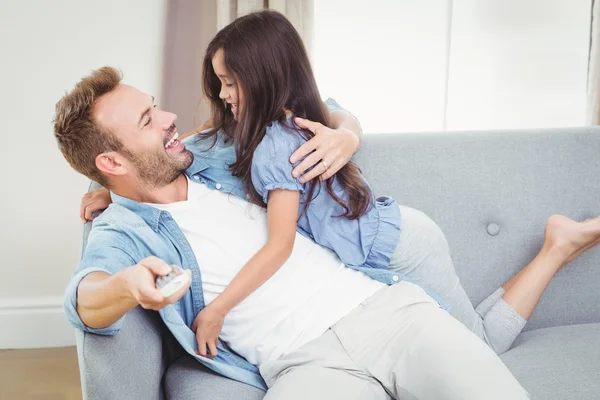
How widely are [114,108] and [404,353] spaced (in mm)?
838

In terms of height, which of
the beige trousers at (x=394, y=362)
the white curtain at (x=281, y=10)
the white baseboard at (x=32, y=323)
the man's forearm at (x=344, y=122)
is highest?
the white curtain at (x=281, y=10)

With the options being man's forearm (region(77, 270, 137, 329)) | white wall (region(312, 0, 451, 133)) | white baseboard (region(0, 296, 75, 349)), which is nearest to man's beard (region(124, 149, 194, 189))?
man's forearm (region(77, 270, 137, 329))

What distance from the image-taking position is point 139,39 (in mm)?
2639

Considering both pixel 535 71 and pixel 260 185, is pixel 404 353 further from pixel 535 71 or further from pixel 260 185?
pixel 535 71

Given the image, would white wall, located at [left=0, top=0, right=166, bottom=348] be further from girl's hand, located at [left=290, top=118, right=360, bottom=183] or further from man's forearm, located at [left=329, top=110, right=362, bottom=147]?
girl's hand, located at [left=290, top=118, right=360, bottom=183]

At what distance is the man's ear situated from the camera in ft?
5.04

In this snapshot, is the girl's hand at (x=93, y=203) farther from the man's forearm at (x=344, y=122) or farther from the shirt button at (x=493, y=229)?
the shirt button at (x=493, y=229)

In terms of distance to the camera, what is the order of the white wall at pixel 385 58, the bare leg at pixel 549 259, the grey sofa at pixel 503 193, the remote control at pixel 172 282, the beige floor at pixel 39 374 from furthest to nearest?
the white wall at pixel 385 58 → the beige floor at pixel 39 374 → the grey sofa at pixel 503 193 → the bare leg at pixel 549 259 → the remote control at pixel 172 282

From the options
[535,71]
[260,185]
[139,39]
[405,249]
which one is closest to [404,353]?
[405,249]

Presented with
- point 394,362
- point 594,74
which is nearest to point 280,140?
point 394,362

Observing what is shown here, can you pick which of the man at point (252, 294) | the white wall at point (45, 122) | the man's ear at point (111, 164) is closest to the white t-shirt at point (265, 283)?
the man at point (252, 294)

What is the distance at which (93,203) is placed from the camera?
166cm

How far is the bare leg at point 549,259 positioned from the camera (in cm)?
181

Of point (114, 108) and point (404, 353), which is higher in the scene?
point (114, 108)
